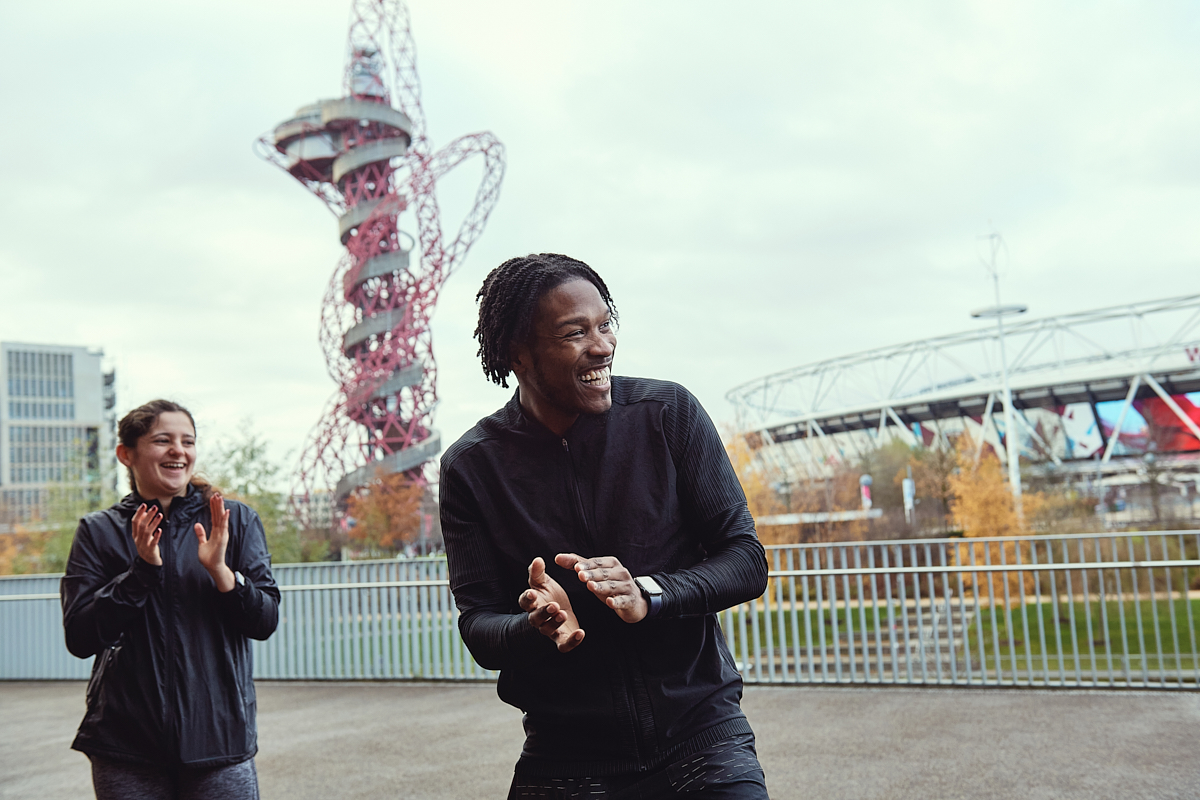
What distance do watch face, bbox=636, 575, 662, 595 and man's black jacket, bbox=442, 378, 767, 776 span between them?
24 mm

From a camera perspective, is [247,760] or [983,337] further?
[983,337]

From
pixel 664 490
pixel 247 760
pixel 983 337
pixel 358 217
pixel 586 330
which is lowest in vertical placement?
pixel 247 760

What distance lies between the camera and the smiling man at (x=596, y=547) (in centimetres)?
180

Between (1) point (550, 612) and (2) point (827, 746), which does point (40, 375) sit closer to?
(2) point (827, 746)

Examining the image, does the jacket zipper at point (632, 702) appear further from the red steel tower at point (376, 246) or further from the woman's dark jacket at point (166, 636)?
the red steel tower at point (376, 246)

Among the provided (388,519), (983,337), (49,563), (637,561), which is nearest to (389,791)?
(637,561)

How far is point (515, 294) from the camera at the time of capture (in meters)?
1.96

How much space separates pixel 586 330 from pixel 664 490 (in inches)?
12.9

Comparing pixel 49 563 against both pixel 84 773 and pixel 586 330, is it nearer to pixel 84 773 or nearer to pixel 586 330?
pixel 84 773

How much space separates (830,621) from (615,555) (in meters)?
7.06

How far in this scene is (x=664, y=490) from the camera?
6.25 feet

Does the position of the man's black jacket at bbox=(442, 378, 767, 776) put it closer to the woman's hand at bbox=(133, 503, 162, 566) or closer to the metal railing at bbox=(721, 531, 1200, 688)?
the woman's hand at bbox=(133, 503, 162, 566)

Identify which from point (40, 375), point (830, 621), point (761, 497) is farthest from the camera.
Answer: point (40, 375)

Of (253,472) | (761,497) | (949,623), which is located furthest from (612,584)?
(761,497)
